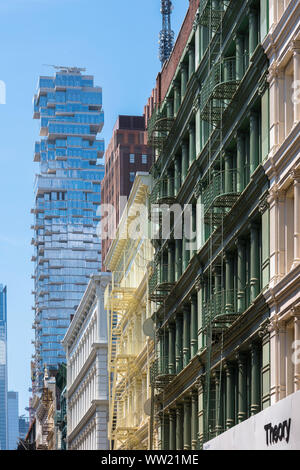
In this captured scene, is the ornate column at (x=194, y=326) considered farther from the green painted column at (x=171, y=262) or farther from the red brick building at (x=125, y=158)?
the red brick building at (x=125, y=158)

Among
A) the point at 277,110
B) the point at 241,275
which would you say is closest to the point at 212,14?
the point at 277,110

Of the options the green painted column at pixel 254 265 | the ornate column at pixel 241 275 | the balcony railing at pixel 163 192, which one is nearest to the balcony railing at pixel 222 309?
the ornate column at pixel 241 275

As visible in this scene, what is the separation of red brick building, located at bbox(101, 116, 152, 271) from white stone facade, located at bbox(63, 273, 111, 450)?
31742 mm

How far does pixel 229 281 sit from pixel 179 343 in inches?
439

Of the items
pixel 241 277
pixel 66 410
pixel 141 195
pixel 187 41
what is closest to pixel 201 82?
pixel 187 41

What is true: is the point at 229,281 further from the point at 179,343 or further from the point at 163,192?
the point at 163,192

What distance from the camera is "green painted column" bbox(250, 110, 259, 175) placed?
34.8m

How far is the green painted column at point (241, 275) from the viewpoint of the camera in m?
35.8

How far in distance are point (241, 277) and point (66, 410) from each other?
77.6 meters

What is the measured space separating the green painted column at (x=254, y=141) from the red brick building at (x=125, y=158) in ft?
316

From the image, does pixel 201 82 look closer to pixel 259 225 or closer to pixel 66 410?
pixel 259 225

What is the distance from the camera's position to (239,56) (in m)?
37.3

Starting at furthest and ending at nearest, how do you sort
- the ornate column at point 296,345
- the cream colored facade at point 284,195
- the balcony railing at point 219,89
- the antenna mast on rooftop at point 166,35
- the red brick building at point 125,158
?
1. the antenna mast on rooftop at point 166,35
2. the red brick building at point 125,158
3. the balcony railing at point 219,89
4. the cream colored facade at point 284,195
5. the ornate column at point 296,345

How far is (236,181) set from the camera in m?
37.3
